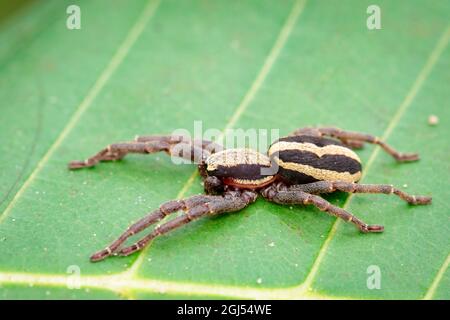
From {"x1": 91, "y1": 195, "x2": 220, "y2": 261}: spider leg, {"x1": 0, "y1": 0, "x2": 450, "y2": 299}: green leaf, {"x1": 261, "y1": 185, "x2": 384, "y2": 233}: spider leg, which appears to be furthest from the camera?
{"x1": 261, "y1": 185, "x2": 384, "y2": 233}: spider leg

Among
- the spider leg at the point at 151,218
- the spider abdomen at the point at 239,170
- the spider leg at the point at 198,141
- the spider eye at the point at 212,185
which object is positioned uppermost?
the spider leg at the point at 198,141

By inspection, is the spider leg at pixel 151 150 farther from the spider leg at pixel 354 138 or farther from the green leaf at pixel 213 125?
the spider leg at pixel 354 138

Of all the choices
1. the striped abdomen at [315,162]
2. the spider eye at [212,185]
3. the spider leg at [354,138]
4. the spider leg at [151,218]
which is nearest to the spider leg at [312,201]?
the striped abdomen at [315,162]

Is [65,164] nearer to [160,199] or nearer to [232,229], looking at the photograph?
[160,199]

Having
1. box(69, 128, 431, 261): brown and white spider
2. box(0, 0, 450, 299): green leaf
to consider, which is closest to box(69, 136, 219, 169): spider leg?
box(69, 128, 431, 261): brown and white spider

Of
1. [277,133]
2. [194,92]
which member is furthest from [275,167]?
[194,92]

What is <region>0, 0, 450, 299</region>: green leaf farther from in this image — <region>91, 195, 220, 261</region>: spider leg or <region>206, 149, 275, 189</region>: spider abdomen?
<region>206, 149, 275, 189</region>: spider abdomen

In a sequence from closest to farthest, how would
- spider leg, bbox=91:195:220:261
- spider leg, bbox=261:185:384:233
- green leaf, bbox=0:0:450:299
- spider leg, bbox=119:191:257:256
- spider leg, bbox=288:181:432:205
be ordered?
green leaf, bbox=0:0:450:299, spider leg, bbox=91:195:220:261, spider leg, bbox=119:191:257:256, spider leg, bbox=261:185:384:233, spider leg, bbox=288:181:432:205
